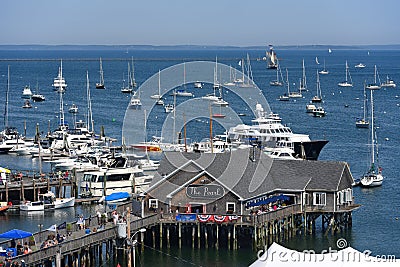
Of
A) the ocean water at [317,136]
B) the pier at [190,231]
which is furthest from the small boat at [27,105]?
the pier at [190,231]

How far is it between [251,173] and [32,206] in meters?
17.0

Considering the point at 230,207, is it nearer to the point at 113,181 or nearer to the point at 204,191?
the point at 204,191

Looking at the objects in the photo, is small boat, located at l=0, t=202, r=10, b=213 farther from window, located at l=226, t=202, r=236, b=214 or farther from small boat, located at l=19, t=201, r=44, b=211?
window, located at l=226, t=202, r=236, b=214

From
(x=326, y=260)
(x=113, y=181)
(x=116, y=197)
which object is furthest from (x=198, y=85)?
(x=326, y=260)

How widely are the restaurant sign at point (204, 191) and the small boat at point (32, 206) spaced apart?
1465cm

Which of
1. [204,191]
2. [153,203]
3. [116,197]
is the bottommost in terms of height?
[116,197]

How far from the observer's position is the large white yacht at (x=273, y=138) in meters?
86.8

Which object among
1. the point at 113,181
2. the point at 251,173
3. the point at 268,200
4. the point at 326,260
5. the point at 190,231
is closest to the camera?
the point at 326,260

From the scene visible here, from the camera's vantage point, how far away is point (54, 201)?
68562 millimetres

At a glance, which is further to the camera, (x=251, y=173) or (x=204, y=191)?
(x=251, y=173)

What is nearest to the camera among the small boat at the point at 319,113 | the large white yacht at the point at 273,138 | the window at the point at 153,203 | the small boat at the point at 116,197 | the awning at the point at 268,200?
the awning at the point at 268,200

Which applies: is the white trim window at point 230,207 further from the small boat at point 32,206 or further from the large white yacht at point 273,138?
the large white yacht at point 273,138

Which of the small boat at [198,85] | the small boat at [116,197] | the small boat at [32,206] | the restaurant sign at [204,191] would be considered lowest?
the small boat at [32,206]

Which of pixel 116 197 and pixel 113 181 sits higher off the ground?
pixel 113 181
